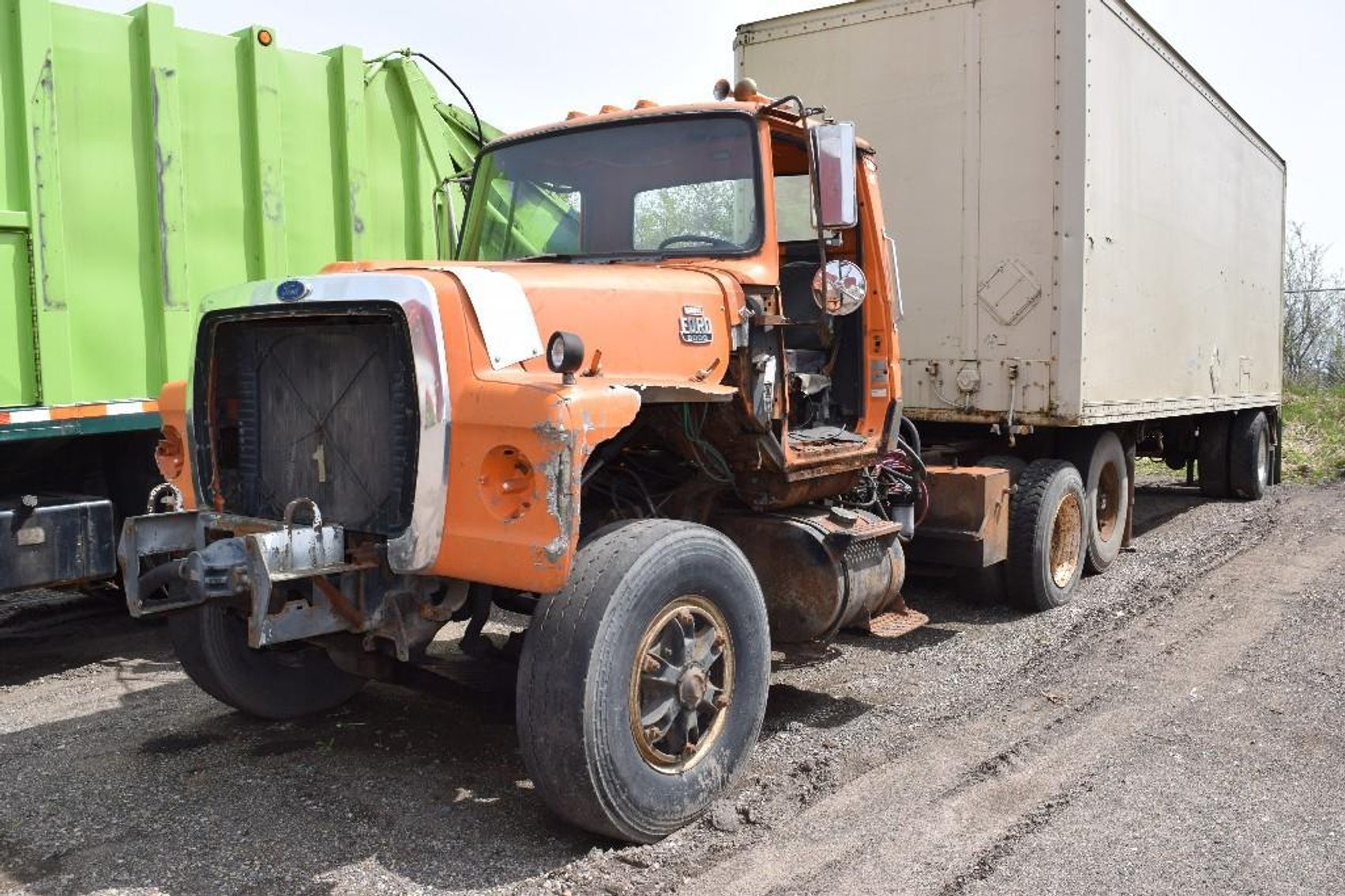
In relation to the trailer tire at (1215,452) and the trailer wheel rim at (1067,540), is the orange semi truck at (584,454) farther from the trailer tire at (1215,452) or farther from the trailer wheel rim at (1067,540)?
the trailer tire at (1215,452)

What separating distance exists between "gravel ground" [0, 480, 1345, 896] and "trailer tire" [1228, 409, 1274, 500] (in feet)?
21.4

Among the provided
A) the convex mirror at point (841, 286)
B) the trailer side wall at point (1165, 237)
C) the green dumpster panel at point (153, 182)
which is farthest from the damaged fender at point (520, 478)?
the trailer side wall at point (1165, 237)

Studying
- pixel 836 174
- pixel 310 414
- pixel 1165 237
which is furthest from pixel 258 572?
pixel 1165 237

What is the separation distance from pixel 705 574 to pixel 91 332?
3.86m

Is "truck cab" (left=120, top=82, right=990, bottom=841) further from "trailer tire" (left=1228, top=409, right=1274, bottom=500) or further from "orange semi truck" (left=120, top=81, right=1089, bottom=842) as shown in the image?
"trailer tire" (left=1228, top=409, right=1274, bottom=500)

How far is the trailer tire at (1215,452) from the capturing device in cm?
1262

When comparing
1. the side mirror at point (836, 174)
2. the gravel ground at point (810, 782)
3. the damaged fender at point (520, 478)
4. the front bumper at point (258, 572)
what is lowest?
the gravel ground at point (810, 782)

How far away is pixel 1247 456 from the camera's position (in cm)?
1255

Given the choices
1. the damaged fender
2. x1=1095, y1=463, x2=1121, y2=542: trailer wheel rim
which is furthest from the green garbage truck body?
x1=1095, y1=463, x2=1121, y2=542: trailer wheel rim

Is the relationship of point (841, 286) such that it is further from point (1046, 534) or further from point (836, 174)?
point (1046, 534)

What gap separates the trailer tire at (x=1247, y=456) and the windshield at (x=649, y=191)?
985cm

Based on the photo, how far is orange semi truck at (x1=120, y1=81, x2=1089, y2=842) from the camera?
3.51 m

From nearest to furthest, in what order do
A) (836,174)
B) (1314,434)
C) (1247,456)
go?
1. (836,174)
2. (1247,456)
3. (1314,434)

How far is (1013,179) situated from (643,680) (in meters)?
5.00
